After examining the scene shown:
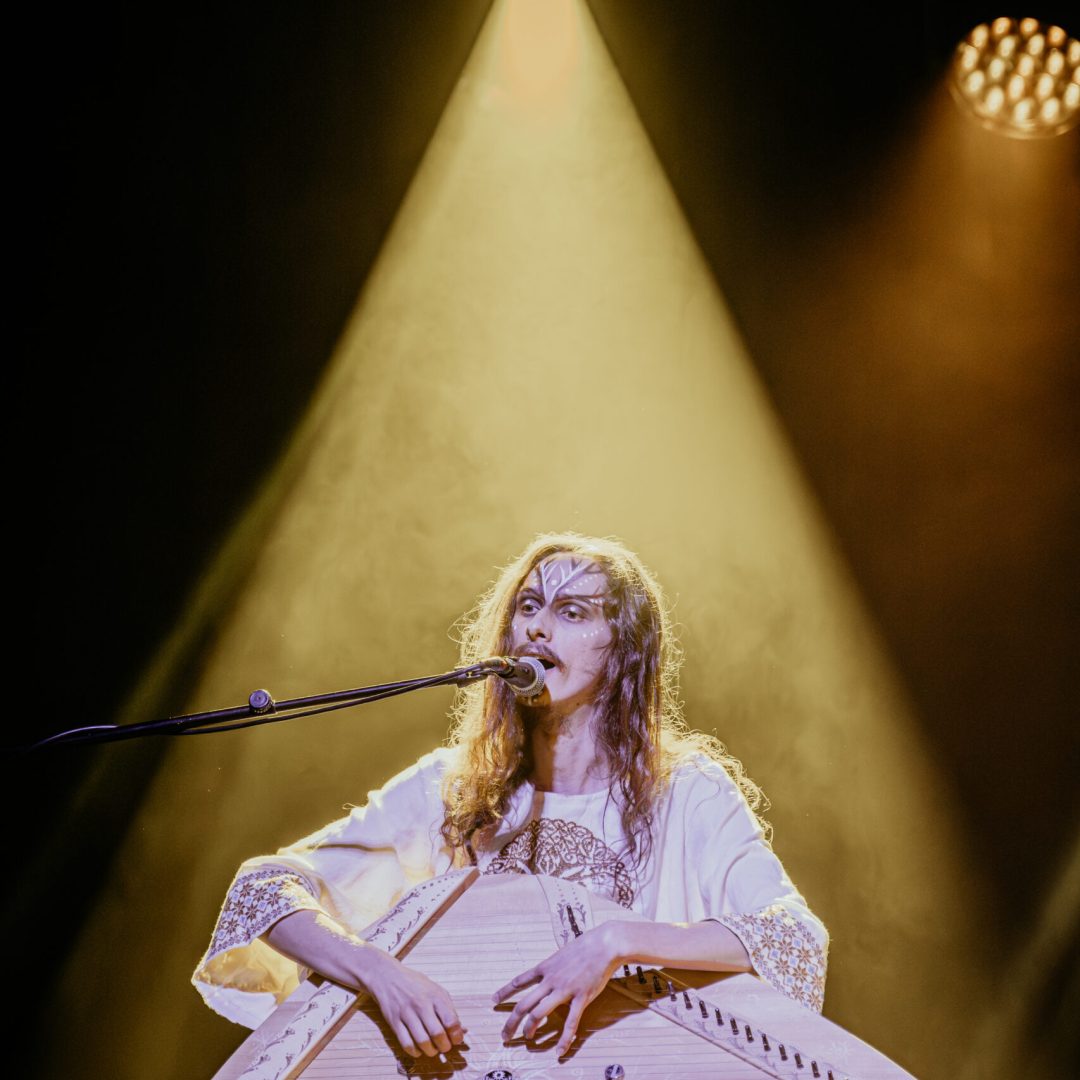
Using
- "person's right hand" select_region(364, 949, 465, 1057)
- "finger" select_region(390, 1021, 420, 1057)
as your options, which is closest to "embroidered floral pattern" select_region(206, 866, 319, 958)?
"person's right hand" select_region(364, 949, 465, 1057)

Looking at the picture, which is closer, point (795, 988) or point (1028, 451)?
point (795, 988)

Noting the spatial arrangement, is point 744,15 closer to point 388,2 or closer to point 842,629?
point 388,2

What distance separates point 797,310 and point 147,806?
264 cm

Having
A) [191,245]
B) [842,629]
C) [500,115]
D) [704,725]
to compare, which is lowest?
[704,725]

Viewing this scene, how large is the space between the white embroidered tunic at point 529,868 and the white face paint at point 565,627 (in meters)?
0.26

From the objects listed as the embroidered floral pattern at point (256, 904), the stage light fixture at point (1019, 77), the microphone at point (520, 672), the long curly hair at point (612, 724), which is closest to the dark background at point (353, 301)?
the stage light fixture at point (1019, 77)

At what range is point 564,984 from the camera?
1.62m

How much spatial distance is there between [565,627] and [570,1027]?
1.13 meters

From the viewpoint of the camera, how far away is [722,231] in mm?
3807

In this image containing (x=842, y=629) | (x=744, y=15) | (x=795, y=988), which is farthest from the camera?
(x=744, y=15)

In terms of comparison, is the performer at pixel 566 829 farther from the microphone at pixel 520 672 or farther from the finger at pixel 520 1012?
the microphone at pixel 520 672

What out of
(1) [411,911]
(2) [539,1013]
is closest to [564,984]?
(2) [539,1013]

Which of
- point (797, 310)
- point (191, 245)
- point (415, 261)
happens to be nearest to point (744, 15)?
point (797, 310)

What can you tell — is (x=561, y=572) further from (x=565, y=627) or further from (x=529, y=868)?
(x=529, y=868)
